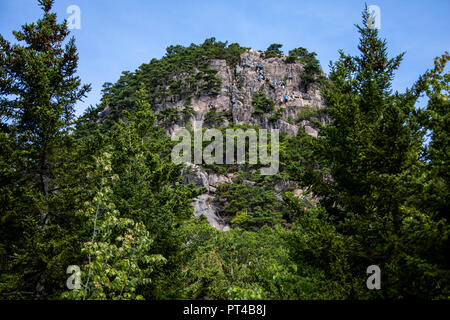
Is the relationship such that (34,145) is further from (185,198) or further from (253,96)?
(253,96)

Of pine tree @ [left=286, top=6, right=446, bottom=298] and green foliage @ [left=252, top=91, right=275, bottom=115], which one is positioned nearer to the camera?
pine tree @ [left=286, top=6, right=446, bottom=298]

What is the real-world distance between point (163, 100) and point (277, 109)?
3133 cm

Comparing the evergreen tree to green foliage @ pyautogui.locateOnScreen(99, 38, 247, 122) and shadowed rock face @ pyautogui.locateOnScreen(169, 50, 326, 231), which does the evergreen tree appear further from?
green foliage @ pyautogui.locateOnScreen(99, 38, 247, 122)

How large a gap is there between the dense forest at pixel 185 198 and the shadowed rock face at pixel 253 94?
4963 centimetres

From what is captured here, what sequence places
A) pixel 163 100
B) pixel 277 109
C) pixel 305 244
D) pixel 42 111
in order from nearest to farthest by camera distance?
pixel 305 244 → pixel 42 111 → pixel 277 109 → pixel 163 100

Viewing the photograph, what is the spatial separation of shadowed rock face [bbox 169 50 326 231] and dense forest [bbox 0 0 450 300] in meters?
49.6

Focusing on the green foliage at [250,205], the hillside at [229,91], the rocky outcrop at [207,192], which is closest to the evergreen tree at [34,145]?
the rocky outcrop at [207,192]

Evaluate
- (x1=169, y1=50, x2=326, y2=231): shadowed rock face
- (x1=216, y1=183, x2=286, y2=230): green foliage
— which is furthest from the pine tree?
(x1=169, y1=50, x2=326, y2=231): shadowed rock face

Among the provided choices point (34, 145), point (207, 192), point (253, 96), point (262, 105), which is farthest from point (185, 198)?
point (253, 96)

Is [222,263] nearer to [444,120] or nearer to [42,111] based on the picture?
[42,111]

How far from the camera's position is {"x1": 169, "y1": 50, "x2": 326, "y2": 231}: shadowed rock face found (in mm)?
72562
